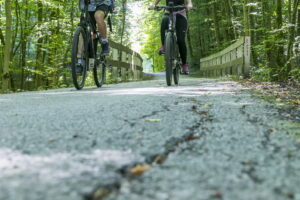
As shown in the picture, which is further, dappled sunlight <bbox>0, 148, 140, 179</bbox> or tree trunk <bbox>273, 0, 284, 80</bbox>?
tree trunk <bbox>273, 0, 284, 80</bbox>

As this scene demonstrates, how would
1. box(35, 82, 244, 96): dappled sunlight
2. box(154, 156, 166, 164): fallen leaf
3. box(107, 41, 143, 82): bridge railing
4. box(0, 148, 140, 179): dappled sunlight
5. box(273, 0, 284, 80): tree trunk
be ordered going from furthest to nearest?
box(107, 41, 143, 82): bridge railing < box(273, 0, 284, 80): tree trunk < box(35, 82, 244, 96): dappled sunlight < box(154, 156, 166, 164): fallen leaf < box(0, 148, 140, 179): dappled sunlight

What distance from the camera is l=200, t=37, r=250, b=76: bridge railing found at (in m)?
8.90

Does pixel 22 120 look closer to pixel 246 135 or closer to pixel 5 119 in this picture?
pixel 5 119

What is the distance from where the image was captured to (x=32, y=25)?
40.2 feet

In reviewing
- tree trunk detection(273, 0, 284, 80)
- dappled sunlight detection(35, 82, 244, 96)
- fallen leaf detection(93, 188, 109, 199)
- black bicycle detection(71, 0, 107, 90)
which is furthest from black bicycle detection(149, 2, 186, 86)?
fallen leaf detection(93, 188, 109, 199)

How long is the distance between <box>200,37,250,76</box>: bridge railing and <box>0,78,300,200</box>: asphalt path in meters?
7.32

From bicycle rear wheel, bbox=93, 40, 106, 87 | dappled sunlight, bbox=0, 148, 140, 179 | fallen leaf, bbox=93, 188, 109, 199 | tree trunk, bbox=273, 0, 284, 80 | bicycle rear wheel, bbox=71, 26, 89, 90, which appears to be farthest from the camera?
tree trunk, bbox=273, 0, 284, 80

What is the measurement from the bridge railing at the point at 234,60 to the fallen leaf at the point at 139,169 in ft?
27.5

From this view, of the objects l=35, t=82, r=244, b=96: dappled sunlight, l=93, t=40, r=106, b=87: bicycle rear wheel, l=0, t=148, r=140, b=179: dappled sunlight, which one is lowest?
l=0, t=148, r=140, b=179: dappled sunlight

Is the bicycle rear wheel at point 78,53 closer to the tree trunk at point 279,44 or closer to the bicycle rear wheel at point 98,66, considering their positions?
the bicycle rear wheel at point 98,66

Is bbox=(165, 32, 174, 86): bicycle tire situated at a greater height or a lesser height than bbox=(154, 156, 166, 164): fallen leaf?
greater

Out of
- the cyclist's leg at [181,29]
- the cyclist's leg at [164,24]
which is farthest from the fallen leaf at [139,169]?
the cyclist's leg at [181,29]

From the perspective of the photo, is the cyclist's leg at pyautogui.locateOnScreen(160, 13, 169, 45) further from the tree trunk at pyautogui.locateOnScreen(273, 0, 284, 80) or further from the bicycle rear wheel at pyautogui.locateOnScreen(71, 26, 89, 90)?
the tree trunk at pyautogui.locateOnScreen(273, 0, 284, 80)

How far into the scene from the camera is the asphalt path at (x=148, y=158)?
2.78 feet
